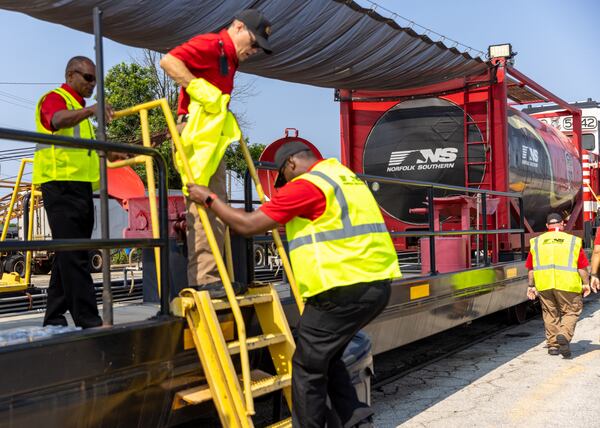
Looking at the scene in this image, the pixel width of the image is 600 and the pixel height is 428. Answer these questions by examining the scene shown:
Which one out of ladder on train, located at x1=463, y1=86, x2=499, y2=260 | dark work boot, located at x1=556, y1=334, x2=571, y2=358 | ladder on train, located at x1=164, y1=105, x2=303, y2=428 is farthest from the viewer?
ladder on train, located at x1=463, y1=86, x2=499, y2=260

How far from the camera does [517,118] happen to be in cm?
1005

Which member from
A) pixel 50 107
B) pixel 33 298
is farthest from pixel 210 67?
pixel 33 298

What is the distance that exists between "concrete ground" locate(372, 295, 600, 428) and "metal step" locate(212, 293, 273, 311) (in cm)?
184

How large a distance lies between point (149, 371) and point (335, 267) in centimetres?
100

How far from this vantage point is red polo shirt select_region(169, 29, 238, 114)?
353 cm

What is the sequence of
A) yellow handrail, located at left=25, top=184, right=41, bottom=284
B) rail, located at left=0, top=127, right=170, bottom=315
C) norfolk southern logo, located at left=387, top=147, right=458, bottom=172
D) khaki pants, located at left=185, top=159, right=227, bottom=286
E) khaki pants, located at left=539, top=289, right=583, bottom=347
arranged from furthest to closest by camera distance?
norfolk southern logo, located at left=387, top=147, right=458, bottom=172, khaki pants, located at left=539, top=289, right=583, bottom=347, yellow handrail, located at left=25, top=184, right=41, bottom=284, khaki pants, located at left=185, top=159, right=227, bottom=286, rail, located at left=0, top=127, right=170, bottom=315

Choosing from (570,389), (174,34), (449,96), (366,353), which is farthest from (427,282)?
(449,96)

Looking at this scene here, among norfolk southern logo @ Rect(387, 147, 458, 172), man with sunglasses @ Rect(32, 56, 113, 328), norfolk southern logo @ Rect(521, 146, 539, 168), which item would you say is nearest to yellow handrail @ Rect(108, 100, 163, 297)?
man with sunglasses @ Rect(32, 56, 113, 328)

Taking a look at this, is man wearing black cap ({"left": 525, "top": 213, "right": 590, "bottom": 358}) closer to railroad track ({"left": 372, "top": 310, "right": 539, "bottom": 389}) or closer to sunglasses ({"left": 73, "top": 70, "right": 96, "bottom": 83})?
railroad track ({"left": 372, "top": 310, "right": 539, "bottom": 389})

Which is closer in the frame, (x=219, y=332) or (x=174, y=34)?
(x=219, y=332)

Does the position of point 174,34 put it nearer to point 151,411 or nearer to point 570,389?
point 151,411

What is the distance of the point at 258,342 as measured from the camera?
3.36 metres

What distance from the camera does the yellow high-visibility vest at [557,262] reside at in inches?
292

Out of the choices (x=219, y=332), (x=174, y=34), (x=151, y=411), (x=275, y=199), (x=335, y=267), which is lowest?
(x=151, y=411)
